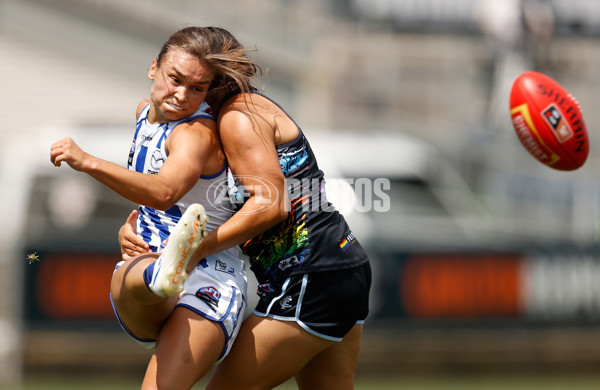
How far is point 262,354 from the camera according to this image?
10.9 feet

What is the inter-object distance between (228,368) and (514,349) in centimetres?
473

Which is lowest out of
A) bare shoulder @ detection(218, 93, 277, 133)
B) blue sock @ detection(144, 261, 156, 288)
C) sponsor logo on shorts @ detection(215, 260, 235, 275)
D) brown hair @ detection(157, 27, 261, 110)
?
sponsor logo on shorts @ detection(215, 260, 235, 275)

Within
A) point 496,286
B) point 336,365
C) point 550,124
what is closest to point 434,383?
point 496,286

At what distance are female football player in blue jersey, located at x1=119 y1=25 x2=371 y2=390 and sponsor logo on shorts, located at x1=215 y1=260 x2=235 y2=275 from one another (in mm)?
106

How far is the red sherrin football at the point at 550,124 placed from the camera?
180 inches

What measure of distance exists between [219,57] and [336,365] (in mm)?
1262

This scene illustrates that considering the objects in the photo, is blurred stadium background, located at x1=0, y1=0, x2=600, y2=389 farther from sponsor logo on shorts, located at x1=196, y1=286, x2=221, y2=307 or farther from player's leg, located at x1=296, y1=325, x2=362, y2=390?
sponsor logo on shorts, located at x1=196, y1=286, x2=221, y2=307

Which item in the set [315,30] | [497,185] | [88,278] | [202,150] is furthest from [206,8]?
[202,150]

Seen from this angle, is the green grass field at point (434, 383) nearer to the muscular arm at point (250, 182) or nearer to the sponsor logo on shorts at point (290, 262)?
the sponsor logo on shorts at point (290, 262)

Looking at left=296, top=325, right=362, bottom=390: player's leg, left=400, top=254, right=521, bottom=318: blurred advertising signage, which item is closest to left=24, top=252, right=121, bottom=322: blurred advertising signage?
left=400, top=254, right=521, bottom=318: blurred advertising signage

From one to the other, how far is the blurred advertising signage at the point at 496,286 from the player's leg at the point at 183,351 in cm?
428

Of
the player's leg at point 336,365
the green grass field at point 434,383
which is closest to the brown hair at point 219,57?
the player's leg at point 336,365

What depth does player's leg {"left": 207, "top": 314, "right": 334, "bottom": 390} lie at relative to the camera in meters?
3.31

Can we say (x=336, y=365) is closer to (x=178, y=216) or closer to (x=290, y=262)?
(x=290, y=262)
